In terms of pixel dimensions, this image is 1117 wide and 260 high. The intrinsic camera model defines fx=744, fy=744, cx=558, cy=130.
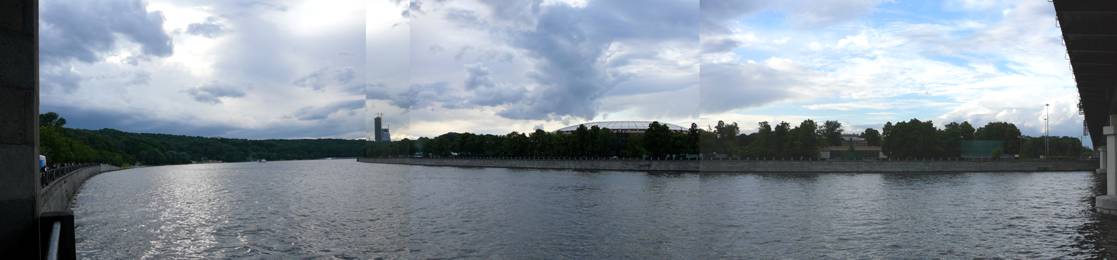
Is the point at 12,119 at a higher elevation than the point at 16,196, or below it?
higher

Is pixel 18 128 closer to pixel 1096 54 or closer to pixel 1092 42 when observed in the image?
pixel 1092 42

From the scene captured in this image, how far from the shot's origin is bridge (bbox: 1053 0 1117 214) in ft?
70.8

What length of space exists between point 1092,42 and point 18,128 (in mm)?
33954

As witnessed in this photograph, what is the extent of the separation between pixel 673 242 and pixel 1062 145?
17068 centimetres

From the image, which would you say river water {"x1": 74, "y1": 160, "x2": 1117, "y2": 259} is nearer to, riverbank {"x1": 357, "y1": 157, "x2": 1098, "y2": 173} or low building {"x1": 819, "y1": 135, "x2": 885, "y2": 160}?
riverbank {"x1": 357, "y1": 157, "x2": 1098, "y2": 173}

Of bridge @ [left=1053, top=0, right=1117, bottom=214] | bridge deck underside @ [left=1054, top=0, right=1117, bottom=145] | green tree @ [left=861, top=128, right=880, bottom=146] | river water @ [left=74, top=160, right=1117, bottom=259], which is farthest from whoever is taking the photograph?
green tree @ [left=861, top=128, right=880, bottom=146]

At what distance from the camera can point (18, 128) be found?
8812 millimetres

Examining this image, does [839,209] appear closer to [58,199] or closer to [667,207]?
[667,207]

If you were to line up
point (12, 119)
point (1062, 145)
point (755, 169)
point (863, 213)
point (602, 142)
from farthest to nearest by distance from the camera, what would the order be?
point (1062, 145) → point (602, 142) → point (755, 169) → point (863, 213) → point (12, 119)

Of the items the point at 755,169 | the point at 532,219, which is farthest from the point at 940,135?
the point at 532,219

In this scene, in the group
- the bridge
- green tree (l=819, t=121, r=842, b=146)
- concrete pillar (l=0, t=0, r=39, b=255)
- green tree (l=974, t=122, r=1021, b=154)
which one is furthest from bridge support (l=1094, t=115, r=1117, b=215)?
green tree (l=974, t=122, r=1021, b=154)

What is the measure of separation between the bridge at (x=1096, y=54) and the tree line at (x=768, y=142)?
76.4m

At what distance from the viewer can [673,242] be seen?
93.0 ft

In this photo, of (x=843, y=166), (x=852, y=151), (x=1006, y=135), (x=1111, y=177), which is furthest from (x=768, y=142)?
(x=1111, y=177)
